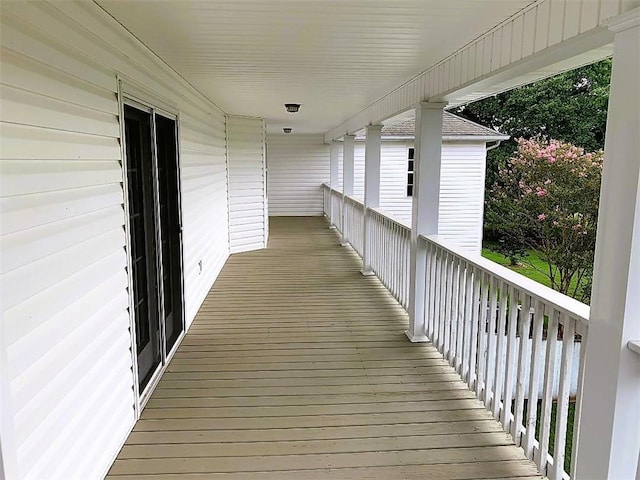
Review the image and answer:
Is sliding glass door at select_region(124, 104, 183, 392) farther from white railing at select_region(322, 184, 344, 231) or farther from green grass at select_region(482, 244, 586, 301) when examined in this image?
green grass at select_region(482, 244, 586, 301)

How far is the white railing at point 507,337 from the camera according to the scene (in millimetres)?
2252

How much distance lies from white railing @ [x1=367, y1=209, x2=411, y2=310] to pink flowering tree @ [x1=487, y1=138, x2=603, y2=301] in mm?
3855

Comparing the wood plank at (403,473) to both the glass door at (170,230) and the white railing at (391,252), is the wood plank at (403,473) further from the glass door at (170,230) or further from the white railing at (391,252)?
the white railing at (391,252)

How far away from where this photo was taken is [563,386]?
2223 millimetres

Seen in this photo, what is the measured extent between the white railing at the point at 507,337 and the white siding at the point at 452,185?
28.3ft

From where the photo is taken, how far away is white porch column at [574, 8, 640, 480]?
68.1 inches

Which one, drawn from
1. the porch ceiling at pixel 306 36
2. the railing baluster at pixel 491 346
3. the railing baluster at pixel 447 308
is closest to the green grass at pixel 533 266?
the railing baluster at pixel 447 308

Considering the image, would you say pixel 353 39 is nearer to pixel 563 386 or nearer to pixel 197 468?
pixel 563 386

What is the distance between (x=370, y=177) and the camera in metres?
6.94

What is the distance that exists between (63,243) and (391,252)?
413 centimetres

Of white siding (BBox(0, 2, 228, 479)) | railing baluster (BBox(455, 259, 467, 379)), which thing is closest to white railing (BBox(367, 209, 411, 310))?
railing baluster (BBox(455, 259, 467, 379))

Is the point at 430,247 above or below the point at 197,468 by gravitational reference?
above

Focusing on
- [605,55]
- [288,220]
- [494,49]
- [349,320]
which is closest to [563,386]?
[605,55]

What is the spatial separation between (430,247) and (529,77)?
160 cm
